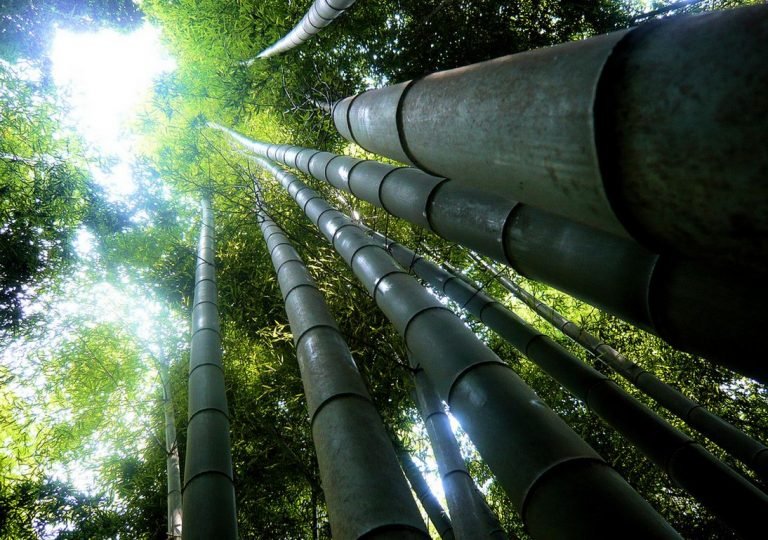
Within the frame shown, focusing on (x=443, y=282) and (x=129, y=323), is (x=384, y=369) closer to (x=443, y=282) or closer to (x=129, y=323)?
(x=443, y=282)

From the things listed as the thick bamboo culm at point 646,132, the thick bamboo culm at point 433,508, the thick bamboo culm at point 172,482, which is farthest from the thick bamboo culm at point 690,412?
the thick bamboo culm at point 172,482

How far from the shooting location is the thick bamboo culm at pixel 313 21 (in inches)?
129

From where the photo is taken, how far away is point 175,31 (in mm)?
6570

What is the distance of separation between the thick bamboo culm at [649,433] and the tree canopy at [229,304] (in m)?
1.36

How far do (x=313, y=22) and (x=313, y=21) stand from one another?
0.02m

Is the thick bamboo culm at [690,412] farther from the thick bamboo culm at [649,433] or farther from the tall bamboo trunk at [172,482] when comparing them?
the tall bamboo trunk at [172,482]

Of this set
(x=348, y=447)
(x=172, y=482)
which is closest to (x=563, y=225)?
(x=348, y=447)

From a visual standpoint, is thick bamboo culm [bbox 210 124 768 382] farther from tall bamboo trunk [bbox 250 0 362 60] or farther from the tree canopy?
the tree canopy

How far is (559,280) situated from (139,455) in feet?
20.1

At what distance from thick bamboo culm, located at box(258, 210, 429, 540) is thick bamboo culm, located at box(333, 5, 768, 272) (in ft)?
3.41

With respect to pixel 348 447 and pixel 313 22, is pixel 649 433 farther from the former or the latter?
pixel 313 22

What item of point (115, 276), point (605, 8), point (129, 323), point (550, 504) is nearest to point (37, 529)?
point (129, 323)

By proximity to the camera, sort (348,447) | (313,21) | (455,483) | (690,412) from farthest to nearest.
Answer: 1. (313,21)
2. (690,412)
3. (455,483)
4. (348,447)

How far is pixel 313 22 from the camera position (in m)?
3.81
